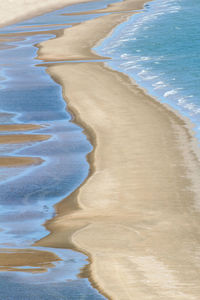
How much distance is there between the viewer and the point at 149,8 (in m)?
38.8

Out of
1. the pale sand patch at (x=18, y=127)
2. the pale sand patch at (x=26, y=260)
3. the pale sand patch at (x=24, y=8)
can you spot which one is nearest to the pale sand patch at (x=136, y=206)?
the pale sand patch at (x=26, y=260)

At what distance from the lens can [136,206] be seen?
8.94 meters

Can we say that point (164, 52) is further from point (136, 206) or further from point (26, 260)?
point (26, 260)

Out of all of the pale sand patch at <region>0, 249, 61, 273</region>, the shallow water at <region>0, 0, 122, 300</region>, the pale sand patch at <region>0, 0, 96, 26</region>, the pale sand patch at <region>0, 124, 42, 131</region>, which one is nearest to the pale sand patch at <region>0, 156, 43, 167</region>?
the shallow water at <region>0, 0, 122, 300</region>

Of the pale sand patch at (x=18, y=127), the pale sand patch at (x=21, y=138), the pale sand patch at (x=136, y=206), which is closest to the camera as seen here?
the pale sand patch at (x=136, y=206)

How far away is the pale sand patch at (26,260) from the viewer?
6.78 metres

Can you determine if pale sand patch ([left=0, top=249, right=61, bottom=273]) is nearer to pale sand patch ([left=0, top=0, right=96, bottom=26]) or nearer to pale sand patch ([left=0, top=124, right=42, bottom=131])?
pale sand patch ([left=0, top=124, right=42, bottom=131])

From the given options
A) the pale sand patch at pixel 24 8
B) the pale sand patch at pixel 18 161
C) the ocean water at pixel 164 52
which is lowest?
the ocean water at pixel 164 52

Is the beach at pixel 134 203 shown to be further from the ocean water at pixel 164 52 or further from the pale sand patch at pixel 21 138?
the ocean water at pixel 164 52

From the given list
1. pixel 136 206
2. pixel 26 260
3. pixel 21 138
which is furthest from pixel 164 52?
pixel 26 260

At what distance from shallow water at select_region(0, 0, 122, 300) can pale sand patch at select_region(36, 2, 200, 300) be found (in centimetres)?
20

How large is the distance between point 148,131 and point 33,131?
226 cm

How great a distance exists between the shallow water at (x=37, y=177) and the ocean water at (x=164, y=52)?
2669 mm

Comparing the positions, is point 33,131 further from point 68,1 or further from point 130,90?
point 68,1
